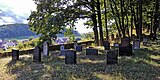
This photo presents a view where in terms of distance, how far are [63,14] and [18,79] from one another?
1384 cm

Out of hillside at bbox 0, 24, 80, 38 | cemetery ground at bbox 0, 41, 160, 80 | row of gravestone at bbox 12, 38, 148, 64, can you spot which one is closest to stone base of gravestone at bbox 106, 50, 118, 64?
row of gravestone at bbox 12, 38, 148, 64

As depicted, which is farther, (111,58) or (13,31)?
(13,31)

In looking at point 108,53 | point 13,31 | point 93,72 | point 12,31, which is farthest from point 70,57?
point 12,31

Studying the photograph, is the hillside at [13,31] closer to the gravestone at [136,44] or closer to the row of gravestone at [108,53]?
the gravestone at [136,44]

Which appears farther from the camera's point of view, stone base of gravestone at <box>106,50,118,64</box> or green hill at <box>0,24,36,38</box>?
green hill at <box>0,24,36,38</box>

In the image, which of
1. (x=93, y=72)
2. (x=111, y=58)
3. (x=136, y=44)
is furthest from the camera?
(x=136, y=44)

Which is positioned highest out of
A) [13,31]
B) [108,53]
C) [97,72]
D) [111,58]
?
[13,31]

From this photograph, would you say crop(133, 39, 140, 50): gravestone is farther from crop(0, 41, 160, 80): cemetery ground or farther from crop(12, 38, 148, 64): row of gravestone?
crop(0, 41, 160, 80): cemetery ground

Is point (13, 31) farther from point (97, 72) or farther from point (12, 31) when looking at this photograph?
point (97, 72)

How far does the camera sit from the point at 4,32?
179625mm

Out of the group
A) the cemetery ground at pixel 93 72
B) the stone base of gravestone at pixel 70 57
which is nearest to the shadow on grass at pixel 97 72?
the cemetery ground at pixel 93 72

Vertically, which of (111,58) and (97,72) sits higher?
(111,58)

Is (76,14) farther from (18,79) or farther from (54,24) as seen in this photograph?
(18,79)

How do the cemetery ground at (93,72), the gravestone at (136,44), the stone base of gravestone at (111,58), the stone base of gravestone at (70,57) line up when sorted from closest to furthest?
1. the cemetery ground at (93,72)
2. the stone base of gravestone at (111,58)
3. the stone base of gravestone at (70,57)
4. the gravestone at (136,44)
